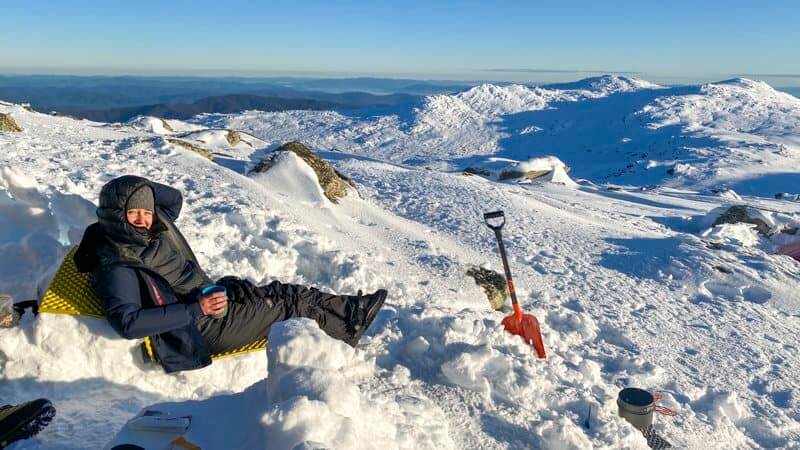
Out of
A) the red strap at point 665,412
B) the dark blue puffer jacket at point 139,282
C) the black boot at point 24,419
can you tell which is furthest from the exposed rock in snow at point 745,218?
the black boot at point 24,419

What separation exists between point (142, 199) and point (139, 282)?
20.3 inches

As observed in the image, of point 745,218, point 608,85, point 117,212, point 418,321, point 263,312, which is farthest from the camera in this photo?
point 608,85

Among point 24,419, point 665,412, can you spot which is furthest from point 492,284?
point 24,419

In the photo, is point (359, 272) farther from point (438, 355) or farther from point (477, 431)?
point (477, 431)

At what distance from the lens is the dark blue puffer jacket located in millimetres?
3229

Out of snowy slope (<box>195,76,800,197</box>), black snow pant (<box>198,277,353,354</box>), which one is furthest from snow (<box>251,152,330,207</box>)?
snowy slope (<box>195,76,800,197</box>)

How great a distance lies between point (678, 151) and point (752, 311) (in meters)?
62.1

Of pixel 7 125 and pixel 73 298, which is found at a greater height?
pixel 7 125

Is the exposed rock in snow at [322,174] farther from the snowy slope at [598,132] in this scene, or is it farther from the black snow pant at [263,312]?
the snowy slope at [598,132]

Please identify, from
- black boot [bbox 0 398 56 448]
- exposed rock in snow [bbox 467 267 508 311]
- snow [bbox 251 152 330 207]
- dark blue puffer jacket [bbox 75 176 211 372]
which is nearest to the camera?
black boot [bbox 0 398 56 448]

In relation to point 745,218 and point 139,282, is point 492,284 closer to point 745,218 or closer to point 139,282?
point 139,282

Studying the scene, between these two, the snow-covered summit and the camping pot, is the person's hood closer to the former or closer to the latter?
the camping pot

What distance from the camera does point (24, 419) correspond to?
269 centimetres

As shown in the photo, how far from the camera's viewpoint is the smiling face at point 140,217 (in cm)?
338
